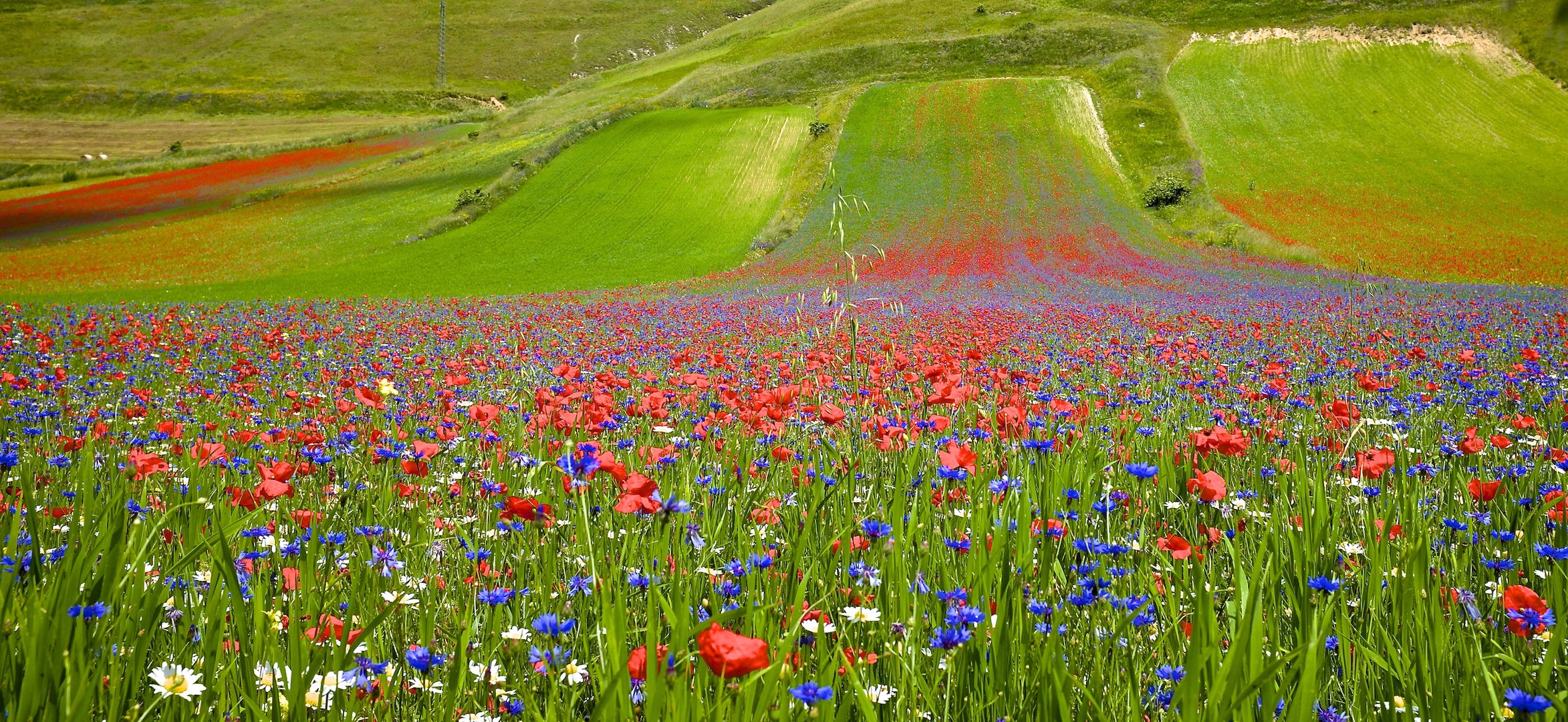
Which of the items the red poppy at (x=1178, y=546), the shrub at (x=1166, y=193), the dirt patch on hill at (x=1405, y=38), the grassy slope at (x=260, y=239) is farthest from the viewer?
the dirt patch on hill at (x=1405, y=38)

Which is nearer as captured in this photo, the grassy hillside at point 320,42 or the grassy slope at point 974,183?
the grassy slope at point 974,183

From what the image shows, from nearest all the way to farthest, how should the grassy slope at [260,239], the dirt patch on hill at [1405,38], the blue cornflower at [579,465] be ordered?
the blue cornflower at [579,465] → the grassy slope at [260,239] → the dirt patch on hill at [1405,38]

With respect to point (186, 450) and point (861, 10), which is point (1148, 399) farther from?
point (861, 10)

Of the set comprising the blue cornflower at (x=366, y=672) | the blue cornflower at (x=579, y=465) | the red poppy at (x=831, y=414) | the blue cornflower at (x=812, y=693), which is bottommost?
the blue cornflower at (x=366, y=672)

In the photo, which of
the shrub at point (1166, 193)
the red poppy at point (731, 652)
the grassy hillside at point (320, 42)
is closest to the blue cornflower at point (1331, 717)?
the red poppy at point (731, 652)

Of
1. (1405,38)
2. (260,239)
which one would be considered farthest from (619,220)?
(1405,38)

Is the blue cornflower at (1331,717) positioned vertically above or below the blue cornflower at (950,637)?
below

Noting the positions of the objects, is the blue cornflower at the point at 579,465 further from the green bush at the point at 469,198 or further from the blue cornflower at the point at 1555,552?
the green bush at the point at 469,198

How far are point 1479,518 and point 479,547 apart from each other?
3168mm

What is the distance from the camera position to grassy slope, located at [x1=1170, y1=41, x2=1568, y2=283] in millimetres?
29031

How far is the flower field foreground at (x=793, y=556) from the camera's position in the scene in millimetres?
1423

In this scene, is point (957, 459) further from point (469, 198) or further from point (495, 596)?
point (469, 198)

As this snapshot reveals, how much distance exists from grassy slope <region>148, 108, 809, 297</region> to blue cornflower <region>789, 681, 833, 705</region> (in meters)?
25.9

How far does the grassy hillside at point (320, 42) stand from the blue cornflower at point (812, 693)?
128091 mm
